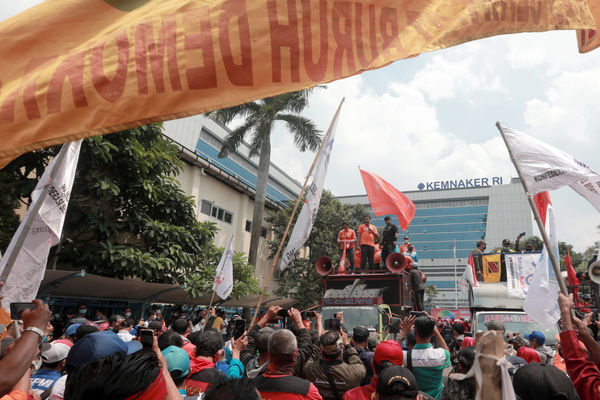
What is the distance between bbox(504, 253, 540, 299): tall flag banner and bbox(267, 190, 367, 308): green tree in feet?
54.4

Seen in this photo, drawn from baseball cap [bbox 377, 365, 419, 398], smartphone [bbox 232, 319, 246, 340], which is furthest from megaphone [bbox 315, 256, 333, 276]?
baseball cap [bbox 377, 365, 419, 398]

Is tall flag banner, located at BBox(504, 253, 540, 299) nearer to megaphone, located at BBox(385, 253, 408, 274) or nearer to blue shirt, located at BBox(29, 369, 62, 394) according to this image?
megaphone, located at BBox(385, 253, 408, 274)

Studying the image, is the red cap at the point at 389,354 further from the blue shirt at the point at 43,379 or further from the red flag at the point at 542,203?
the red flag at the point at 542,203

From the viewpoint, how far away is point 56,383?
295 cm

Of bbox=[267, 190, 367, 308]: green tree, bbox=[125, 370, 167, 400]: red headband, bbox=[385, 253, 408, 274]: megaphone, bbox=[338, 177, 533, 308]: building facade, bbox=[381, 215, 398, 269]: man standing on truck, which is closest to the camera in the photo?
bbox=[125, 370, 167, 400]: red headband

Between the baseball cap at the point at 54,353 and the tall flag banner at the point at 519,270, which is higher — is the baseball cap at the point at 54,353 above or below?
below

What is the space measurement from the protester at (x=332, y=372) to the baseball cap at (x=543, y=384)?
5.70ft

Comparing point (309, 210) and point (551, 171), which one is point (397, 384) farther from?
point (309, 210)

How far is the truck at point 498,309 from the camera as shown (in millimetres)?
9156

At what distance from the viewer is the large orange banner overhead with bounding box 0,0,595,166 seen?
2131 millimetres

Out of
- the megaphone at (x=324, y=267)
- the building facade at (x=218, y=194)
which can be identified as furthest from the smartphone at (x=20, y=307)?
the building facade at (x=218, y=194)

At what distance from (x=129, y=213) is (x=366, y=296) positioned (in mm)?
7889

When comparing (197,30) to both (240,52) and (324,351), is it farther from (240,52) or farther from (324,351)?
(324,351)

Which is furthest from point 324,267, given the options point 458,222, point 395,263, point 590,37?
point 458,222
